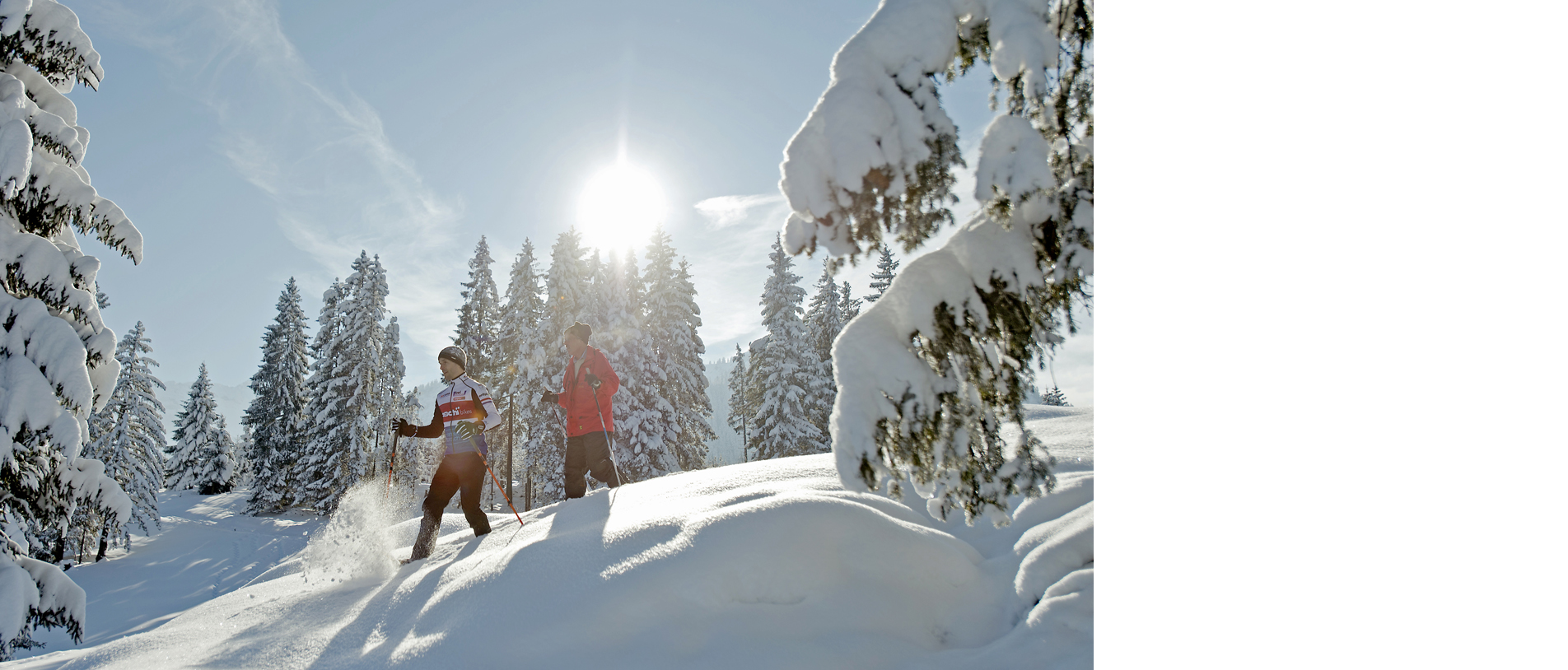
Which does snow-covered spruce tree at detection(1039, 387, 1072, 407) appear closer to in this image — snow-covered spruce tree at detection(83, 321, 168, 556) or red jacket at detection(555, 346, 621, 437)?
red jacket at detection(555, 346, 621, 437)

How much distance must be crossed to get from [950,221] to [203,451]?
48.5m

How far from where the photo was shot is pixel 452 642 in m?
2.76

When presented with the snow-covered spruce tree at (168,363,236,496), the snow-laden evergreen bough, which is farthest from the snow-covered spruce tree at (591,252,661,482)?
the snow-covered spruce tree at (168,363,236,496)

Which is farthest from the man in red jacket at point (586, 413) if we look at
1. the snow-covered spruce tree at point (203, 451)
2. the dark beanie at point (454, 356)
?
the snow-covered spruce tree at point (203, 451)

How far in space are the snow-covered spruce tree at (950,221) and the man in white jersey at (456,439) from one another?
4.40 meters

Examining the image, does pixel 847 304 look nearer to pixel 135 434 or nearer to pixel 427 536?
pixel 427 536

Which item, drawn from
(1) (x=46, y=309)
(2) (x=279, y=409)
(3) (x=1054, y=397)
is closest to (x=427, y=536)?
(1) (x=46, y=309)

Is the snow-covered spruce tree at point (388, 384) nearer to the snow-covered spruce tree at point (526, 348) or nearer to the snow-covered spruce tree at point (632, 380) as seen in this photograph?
the snow-covered spruce tree at point (526, 348)

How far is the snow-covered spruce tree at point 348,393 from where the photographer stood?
1004 inches
